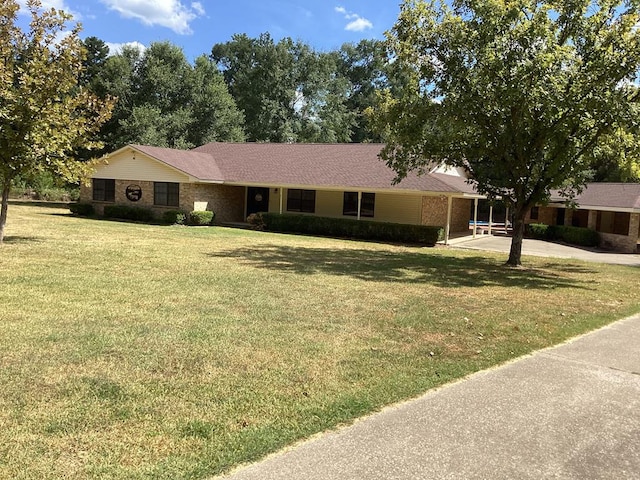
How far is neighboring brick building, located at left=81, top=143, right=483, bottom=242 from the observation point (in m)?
24.2

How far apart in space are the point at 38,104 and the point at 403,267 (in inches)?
419

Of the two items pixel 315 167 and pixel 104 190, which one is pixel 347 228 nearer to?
pixel 315 167

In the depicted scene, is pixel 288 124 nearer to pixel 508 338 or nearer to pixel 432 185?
pixel 432 185

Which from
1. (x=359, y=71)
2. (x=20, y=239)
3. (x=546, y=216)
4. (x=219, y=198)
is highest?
(x=359, y=71)

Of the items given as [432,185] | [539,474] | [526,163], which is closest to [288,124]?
[432,185]

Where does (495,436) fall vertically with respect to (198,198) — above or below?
below

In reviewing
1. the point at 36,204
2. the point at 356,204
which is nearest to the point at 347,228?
the point at 356,204

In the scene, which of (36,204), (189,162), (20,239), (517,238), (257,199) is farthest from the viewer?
(36,204)

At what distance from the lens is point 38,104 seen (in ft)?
44.1

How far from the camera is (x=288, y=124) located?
46.4 metres

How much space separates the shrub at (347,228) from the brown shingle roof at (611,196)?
976cm

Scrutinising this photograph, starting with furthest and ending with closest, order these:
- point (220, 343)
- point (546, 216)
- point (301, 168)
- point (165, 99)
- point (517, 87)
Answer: point (165, 99), point (546, 216), point (301, 168), point (517, 87), point (220, 343)

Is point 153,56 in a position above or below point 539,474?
above

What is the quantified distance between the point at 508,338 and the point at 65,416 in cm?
544
